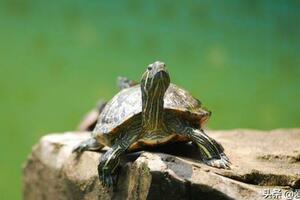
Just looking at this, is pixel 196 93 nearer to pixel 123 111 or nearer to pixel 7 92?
pixel 7 92

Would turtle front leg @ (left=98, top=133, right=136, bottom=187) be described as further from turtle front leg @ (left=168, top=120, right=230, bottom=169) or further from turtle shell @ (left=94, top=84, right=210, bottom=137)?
turtle front leg @ (left=168, top=120, right=230, bottom=169)

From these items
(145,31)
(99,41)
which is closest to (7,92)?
(99,41)

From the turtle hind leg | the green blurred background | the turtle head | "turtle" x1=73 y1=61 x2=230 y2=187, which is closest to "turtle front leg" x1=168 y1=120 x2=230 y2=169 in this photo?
"turtle" x1=73 y1=61 x2=230 y2=187

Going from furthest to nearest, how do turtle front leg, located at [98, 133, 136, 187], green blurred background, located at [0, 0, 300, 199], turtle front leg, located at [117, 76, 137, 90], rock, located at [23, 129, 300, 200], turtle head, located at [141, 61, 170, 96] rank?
green blurred background, located at [0, 0, 300, 199] → turtle front leg, located at [117, 76, 137, 90] → turtle front leg, located at [98, 133, 136, 187] → turtle head, located at [141, 61, 170, 96] → rock, located at [23, 129, 300, 200]

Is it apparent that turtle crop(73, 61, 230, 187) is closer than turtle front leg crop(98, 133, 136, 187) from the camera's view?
Yes

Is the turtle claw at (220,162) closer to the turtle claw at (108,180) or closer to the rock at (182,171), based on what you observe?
the rock at (182,171)

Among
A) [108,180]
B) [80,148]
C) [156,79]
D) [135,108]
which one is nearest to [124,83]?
[80,148]
